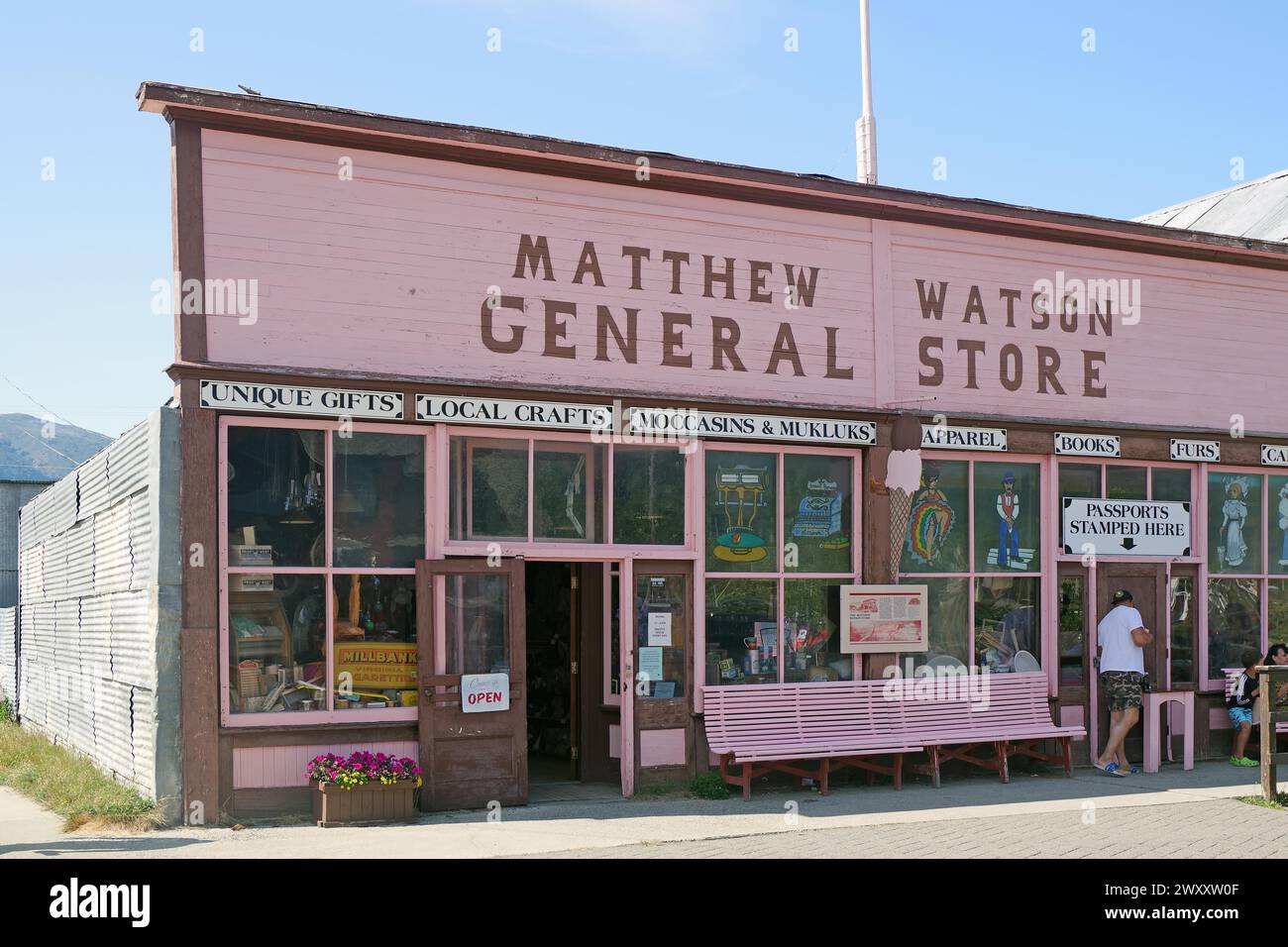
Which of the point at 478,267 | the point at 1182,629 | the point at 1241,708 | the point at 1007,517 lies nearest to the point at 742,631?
the point at 1007,517

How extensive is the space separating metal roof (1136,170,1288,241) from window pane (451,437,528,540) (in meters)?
10.6

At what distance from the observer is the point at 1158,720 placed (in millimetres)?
15094

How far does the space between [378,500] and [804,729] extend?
4508 millimetres

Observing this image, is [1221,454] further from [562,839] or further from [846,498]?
[562,839]

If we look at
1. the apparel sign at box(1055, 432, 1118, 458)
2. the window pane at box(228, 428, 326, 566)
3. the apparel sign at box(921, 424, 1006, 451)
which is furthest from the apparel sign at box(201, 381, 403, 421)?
the apparel sign at box(1055, 432, 1118, 458)

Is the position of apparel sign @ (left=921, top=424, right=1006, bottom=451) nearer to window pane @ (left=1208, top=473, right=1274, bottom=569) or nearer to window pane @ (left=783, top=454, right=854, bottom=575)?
window pane @ (left=783, top=454, right=854, bottom=575)

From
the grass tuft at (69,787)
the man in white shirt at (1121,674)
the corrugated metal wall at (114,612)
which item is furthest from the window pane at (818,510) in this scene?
the grass tuft at (69,787)

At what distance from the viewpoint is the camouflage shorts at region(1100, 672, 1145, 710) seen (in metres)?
14.8

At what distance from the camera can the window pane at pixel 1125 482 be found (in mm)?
15492

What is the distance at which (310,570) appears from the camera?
1153 cm

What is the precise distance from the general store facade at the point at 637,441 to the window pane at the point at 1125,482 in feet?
0.16

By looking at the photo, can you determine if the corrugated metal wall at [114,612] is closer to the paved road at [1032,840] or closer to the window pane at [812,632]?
the paved road at [1032,840]
